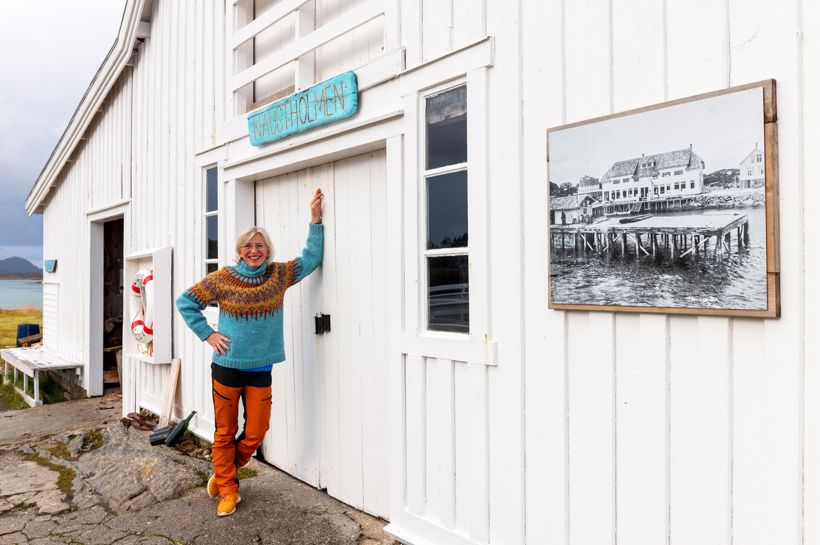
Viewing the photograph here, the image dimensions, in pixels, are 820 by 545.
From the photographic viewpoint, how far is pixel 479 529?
285 cm

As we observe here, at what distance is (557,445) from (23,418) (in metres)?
7.33

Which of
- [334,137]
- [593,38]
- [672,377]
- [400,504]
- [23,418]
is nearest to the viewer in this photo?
[672,377]

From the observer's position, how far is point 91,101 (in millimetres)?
7672

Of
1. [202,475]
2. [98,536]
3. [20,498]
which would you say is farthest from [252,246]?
[20,498]

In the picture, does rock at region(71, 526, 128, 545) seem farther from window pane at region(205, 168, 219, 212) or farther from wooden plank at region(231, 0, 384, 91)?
wooden plank at region(231, 0, 384, 91)

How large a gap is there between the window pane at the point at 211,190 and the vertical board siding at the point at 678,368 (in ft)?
11.0

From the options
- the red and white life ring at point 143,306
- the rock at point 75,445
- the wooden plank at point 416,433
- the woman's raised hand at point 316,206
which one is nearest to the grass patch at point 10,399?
the rock at point 75,445

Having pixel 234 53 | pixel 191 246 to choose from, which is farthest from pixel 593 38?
pixel 191 246

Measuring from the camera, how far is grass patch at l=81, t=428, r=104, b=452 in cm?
546

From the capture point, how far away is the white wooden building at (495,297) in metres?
1.94

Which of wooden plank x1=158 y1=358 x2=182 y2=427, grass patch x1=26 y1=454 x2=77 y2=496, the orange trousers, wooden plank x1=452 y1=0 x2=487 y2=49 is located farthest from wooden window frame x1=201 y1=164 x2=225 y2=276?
wooden plank x1=452 y1=0 x2=487 y2=49

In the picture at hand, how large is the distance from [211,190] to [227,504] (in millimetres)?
2695

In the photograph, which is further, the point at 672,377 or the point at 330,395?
the point at 330,395

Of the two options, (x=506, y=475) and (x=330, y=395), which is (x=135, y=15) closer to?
(x=330, y=395)
